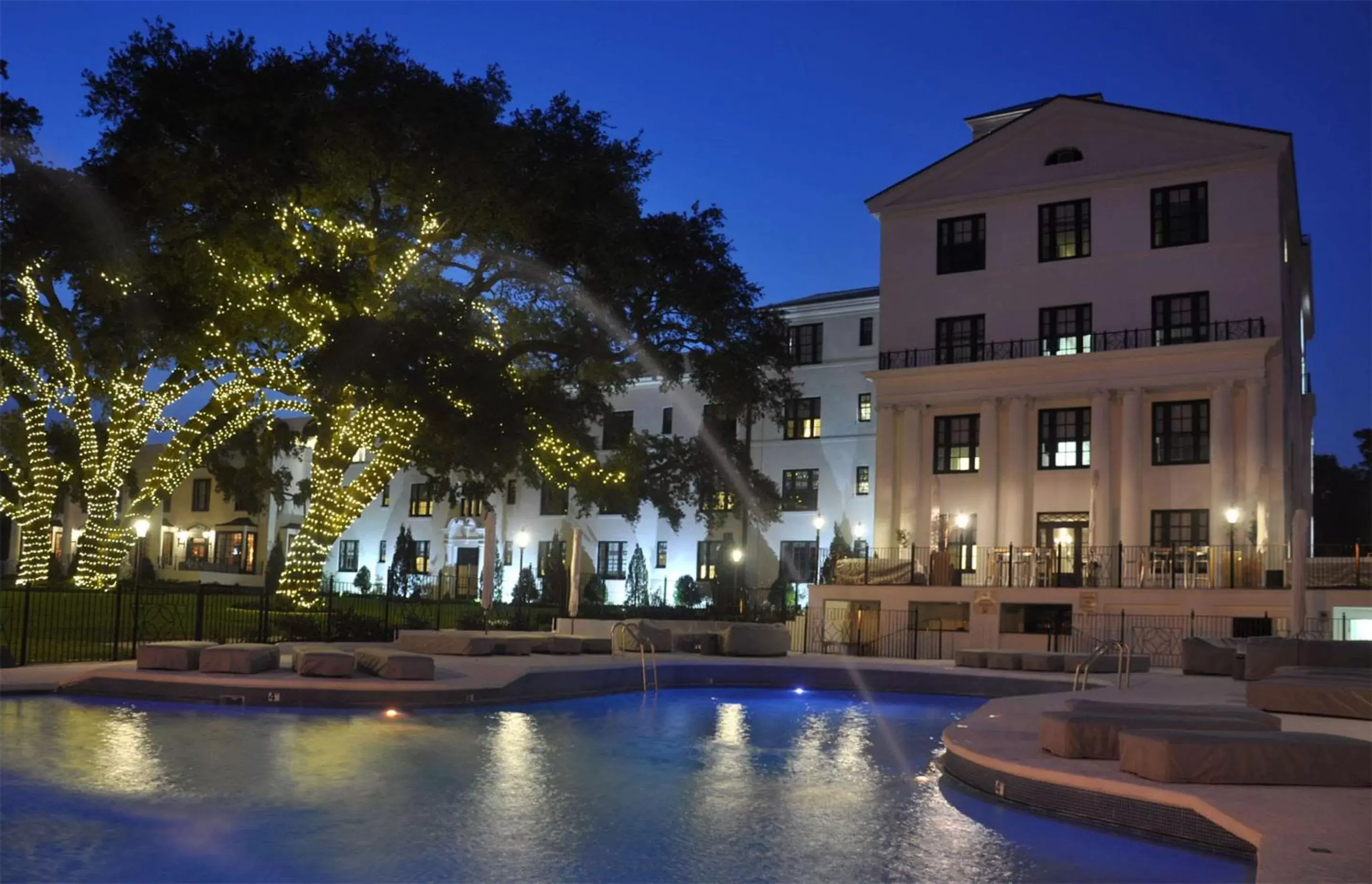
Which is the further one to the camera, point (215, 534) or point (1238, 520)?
point (215, 534)

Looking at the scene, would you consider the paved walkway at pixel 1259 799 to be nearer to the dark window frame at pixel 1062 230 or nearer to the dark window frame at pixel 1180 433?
the dark window frame at pixel 1180 433

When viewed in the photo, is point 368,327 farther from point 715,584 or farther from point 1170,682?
point 715,584

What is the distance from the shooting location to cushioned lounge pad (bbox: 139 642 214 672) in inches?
701

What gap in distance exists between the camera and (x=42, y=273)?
33.7 meters

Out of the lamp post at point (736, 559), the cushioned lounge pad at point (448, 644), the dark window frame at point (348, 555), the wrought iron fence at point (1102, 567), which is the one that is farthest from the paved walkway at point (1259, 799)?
the dark window frame at point (348, 555)

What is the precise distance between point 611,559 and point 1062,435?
24.5 meters

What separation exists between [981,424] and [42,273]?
26.8 meters

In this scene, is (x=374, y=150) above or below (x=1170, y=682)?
above

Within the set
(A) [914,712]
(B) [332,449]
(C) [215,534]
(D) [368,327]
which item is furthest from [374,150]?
(C) [215,534]

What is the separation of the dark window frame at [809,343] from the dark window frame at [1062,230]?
48.1 feet

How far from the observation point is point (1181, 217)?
118 feet

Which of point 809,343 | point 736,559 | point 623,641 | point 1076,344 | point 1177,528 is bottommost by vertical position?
point 623,641

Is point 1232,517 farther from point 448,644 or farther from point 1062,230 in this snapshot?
point 448,644

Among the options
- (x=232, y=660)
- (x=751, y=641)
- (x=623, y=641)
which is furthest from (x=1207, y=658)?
(x=232, y=660)
